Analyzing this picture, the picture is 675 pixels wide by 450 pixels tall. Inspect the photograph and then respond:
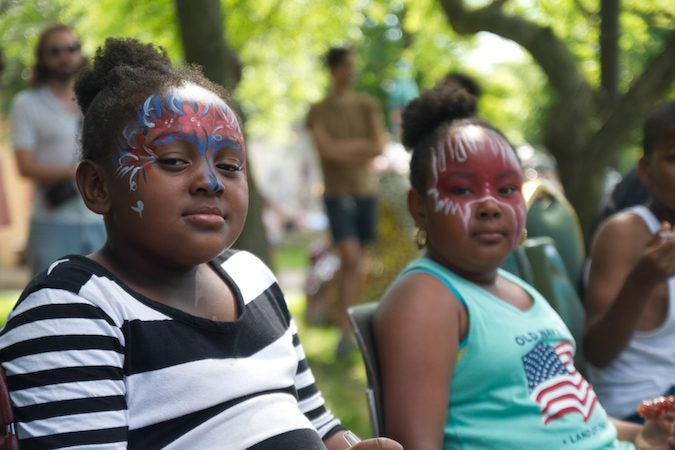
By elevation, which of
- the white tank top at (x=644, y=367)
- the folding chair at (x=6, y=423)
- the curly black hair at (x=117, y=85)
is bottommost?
the white tank top at (x=644, y=367)

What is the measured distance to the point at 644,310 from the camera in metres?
2.98

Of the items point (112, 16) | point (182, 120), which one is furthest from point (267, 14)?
point (182, 120)

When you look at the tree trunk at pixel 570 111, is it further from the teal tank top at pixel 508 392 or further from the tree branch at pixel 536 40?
the teal tank top at pixel 508 392

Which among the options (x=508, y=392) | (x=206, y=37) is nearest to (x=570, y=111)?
(x=206, y=37)

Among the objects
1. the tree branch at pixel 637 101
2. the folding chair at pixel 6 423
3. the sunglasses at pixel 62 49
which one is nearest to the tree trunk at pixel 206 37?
the sunglasses at pixel 62 49

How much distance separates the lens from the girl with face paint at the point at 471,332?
7.51ft

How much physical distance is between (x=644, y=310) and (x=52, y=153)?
291cm

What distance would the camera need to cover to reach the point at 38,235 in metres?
4.41

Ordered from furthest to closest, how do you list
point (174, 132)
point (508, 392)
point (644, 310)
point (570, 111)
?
point (570, 111), point (644, 310), point (508, 392), point (174, 132)

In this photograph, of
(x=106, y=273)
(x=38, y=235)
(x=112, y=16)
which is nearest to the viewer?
(x=106, y=273)

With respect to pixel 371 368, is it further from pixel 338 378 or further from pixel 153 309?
pixel 338 378

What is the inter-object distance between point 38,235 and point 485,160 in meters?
2.61

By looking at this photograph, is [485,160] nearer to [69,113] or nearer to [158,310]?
[158,310]

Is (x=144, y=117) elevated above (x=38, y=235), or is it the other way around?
(x=144, y=117)
